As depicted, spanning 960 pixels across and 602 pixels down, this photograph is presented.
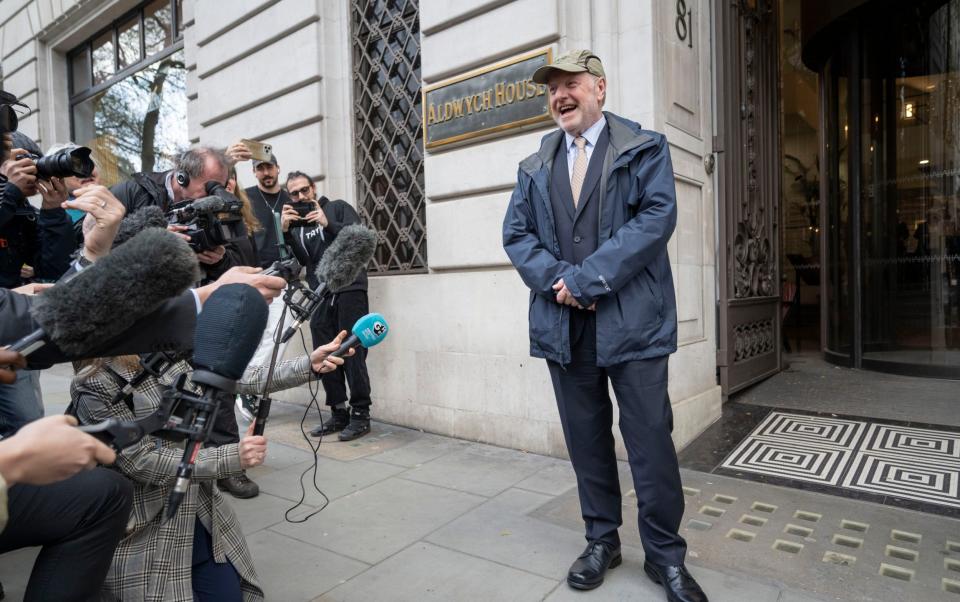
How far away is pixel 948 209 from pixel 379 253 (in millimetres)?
6096

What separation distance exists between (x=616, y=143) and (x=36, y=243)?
3156mm

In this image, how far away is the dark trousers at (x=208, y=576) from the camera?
2.42m

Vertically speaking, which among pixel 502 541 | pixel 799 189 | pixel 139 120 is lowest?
pixel 502 541

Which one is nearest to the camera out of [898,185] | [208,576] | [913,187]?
[208,576]

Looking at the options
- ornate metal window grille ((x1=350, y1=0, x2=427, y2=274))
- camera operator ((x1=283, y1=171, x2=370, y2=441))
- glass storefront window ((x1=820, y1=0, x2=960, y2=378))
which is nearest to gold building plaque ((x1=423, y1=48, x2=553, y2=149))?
ornate metal window grille ((x1=350, y1=0, x2=427, y2=274))

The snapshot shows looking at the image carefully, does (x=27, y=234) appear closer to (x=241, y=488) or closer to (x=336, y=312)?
(x=241, y=488)

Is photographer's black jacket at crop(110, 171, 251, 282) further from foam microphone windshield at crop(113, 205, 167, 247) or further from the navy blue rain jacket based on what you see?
the navy blue rain jacket

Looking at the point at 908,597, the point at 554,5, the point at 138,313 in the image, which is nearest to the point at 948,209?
the point at 554,5

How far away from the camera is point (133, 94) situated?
35.9 ft

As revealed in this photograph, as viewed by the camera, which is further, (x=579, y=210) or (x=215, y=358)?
(x=579, y=210)

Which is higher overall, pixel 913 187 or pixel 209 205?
pixel 913 187

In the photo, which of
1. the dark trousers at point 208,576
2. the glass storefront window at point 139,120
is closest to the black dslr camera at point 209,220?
the dark trousers at point 208,576

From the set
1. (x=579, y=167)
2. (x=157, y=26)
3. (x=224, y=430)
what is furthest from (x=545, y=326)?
(x=157, y=26)

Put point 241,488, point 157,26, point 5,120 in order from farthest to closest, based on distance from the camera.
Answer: point 157,26 → point 241,488 → point 5,120
